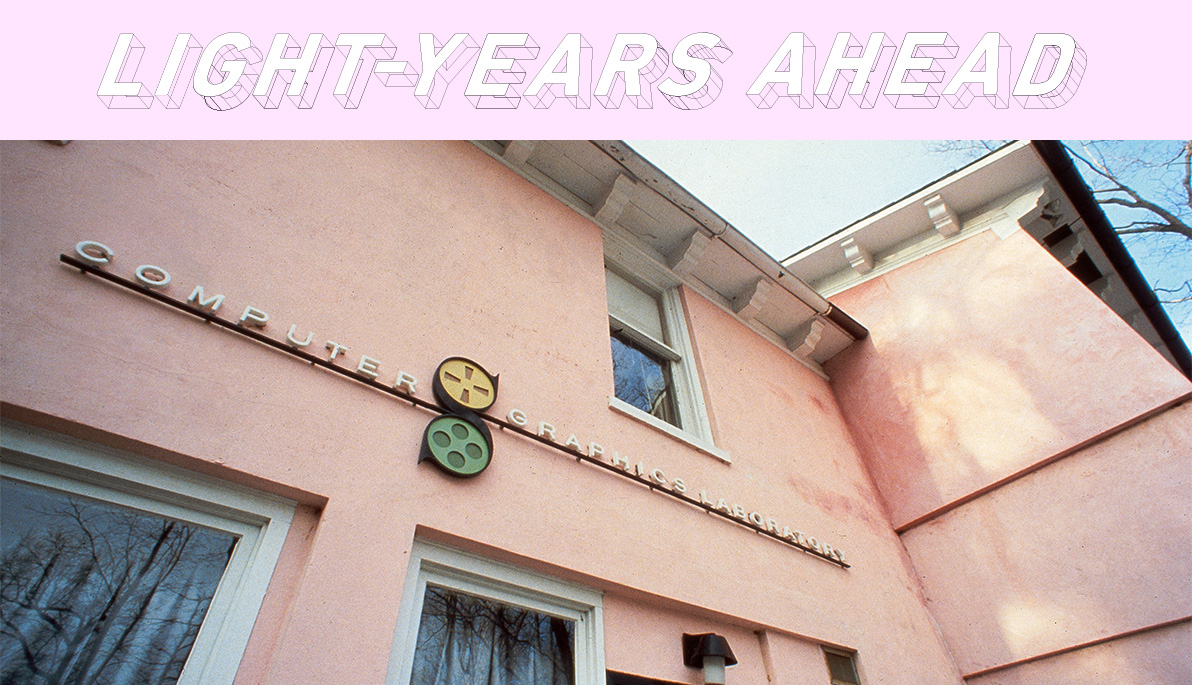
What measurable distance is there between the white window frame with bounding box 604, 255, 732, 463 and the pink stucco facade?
0.30 ft

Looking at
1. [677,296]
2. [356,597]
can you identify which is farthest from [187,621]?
[677,296]

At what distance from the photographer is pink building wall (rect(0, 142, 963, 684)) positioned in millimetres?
2055

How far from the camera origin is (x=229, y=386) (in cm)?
229

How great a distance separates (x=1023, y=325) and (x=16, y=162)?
6.78 m

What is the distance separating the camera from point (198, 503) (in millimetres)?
2104

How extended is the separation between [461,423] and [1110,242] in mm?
8143

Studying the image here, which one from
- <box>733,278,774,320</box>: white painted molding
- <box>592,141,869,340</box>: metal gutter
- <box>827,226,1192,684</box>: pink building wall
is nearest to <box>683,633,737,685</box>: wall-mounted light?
<box>827,226,1192,684</box>: pink building wall

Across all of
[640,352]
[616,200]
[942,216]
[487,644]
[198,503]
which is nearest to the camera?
[198,503]

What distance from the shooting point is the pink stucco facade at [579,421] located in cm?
213

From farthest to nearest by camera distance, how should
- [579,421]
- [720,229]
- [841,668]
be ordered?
1. [720,229]
2. [841,668]
3. [579,421]

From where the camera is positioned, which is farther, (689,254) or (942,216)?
(942,216)

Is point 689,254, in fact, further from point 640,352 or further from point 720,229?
point 640,352

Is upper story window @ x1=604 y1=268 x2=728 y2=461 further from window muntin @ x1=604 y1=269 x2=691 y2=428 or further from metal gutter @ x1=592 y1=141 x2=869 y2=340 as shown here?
metal gutter @ x1=592 y1=141 x2=869 y2=340

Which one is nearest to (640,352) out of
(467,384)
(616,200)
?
(616,200)
